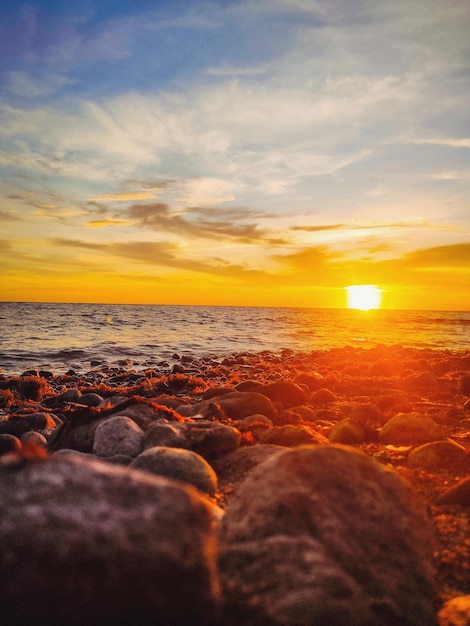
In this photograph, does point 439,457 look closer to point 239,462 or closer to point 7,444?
point 239,462

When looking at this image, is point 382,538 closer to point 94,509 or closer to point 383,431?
point 94,509

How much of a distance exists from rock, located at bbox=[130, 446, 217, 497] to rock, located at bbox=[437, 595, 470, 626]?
2063mm

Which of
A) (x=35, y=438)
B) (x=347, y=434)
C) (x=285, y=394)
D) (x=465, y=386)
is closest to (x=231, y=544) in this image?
(x=347, y=434)

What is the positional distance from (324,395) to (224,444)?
666 cm

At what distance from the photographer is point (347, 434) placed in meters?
6.82

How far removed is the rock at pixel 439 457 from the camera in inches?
207

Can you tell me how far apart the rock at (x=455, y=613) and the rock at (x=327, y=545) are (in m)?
0.12

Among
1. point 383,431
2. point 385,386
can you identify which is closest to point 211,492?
point 383,431

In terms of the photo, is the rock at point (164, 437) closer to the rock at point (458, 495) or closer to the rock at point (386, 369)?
the rock at point (458, 495)

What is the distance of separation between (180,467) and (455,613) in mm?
2363

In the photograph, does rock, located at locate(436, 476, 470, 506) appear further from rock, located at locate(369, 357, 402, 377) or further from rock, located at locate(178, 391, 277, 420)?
rock, located at locate(369, 357, 402, 377)

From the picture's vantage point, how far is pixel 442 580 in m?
3.19

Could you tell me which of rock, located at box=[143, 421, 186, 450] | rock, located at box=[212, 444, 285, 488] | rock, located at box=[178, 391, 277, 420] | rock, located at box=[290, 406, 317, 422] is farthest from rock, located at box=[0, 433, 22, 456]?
rock, located at box=[290, 406, 317, 422]

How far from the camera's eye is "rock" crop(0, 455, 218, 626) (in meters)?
1.93
